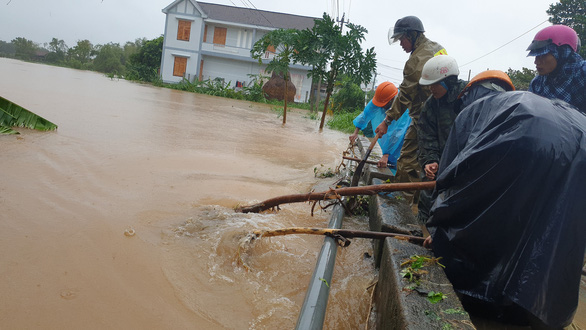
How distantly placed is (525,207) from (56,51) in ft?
222

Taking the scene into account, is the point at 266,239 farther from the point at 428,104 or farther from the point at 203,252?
the point at 428,104

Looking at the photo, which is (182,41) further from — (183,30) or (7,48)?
(7,48)

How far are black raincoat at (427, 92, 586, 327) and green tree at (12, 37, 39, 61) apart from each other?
229ft

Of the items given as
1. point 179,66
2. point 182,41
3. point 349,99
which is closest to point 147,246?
point 349,99

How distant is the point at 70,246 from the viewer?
9.12ft

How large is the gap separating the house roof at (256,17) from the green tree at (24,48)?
40293 millimetres

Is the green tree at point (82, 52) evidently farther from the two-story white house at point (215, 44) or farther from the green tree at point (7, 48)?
the two-story white house at point (215, 44)

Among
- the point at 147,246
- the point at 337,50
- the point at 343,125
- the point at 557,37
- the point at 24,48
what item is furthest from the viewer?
the point at 24,48

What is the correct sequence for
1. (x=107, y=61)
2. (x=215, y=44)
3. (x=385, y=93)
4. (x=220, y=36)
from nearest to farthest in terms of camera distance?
1. (x=385, y=93)
2. (x=215, y=44)
3. (x=220, y=36)
4. (x=107, y=61)

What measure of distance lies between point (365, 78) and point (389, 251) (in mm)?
8941

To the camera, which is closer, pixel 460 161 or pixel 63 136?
pixel 460 161

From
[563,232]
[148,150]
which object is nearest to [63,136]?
[148,150]

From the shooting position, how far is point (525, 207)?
1.75 metres

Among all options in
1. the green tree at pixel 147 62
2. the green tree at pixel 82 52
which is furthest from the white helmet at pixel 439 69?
the green tree at pixel 82 52
